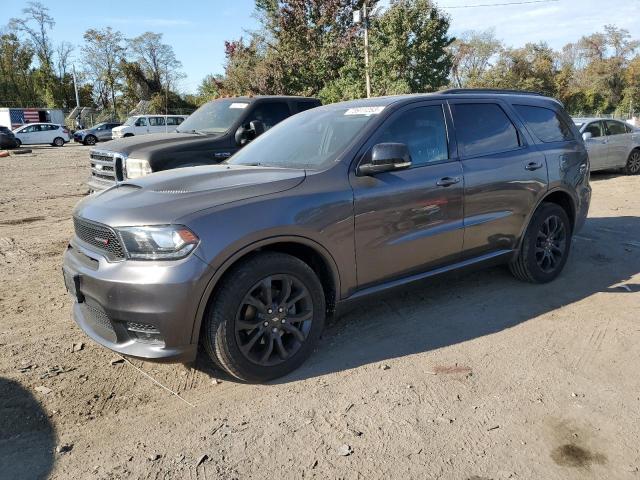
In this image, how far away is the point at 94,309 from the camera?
3.28 metres

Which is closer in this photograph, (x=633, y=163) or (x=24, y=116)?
(x=633, y=163)

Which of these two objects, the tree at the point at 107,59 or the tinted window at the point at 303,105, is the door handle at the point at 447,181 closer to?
the tinted window at the point at 303,105

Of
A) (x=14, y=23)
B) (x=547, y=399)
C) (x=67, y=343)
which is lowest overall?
(x=547, y=399)

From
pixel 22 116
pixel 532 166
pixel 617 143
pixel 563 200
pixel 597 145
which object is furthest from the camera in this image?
pixel 22 116

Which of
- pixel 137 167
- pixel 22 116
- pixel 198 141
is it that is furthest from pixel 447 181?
pixel 22 116

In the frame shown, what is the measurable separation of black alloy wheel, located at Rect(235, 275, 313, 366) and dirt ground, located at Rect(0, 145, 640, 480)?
0.71 feet

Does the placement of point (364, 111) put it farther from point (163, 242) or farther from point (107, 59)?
point (107, 59)

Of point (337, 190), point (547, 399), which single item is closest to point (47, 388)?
point (337, 190)

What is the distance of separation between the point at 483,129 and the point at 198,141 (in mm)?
4090

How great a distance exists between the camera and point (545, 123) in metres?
5.26

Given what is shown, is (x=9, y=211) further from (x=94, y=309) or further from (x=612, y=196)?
(x=612, y=196)

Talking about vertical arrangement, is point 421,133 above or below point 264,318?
above

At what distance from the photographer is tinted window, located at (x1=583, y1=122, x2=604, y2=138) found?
42.2 feet

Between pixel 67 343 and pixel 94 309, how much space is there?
3.03ft
